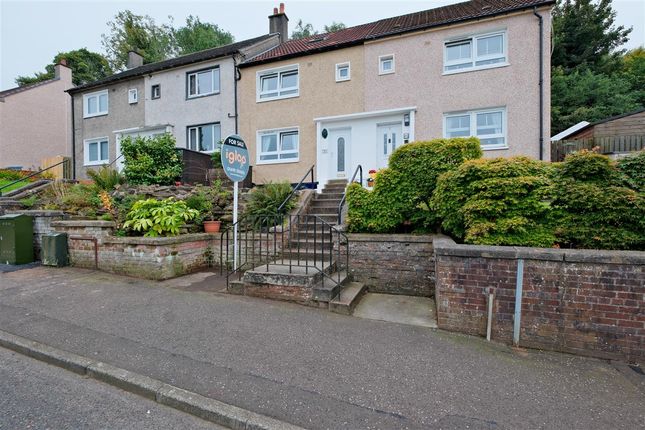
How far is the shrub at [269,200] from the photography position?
26.8 ft

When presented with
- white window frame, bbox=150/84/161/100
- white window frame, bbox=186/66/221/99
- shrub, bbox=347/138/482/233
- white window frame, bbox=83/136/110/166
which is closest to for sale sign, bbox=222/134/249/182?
shrub, bbox=347/138/482/233

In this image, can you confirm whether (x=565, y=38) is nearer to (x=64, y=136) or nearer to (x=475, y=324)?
(x=475, y=324)

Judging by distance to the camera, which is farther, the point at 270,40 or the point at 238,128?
the point at 270,40

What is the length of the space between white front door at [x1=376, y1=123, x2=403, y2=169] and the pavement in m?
7.81

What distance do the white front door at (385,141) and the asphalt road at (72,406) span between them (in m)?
10.0

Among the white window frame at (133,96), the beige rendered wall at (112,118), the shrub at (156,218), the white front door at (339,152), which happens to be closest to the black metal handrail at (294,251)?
the shrub at (156,218)

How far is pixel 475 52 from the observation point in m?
10.4

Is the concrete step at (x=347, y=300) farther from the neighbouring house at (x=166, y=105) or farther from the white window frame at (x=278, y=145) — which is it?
the neighbouring house at (x=166, y=105)

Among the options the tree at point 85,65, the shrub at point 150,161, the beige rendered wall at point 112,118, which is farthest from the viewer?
the tree at point 85,65

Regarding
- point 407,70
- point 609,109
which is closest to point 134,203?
point 407,70

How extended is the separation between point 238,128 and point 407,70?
719 centimetres

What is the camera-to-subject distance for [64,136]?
23.0 meters

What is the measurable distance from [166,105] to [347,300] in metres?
14.7

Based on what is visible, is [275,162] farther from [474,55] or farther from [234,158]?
[474,55]
